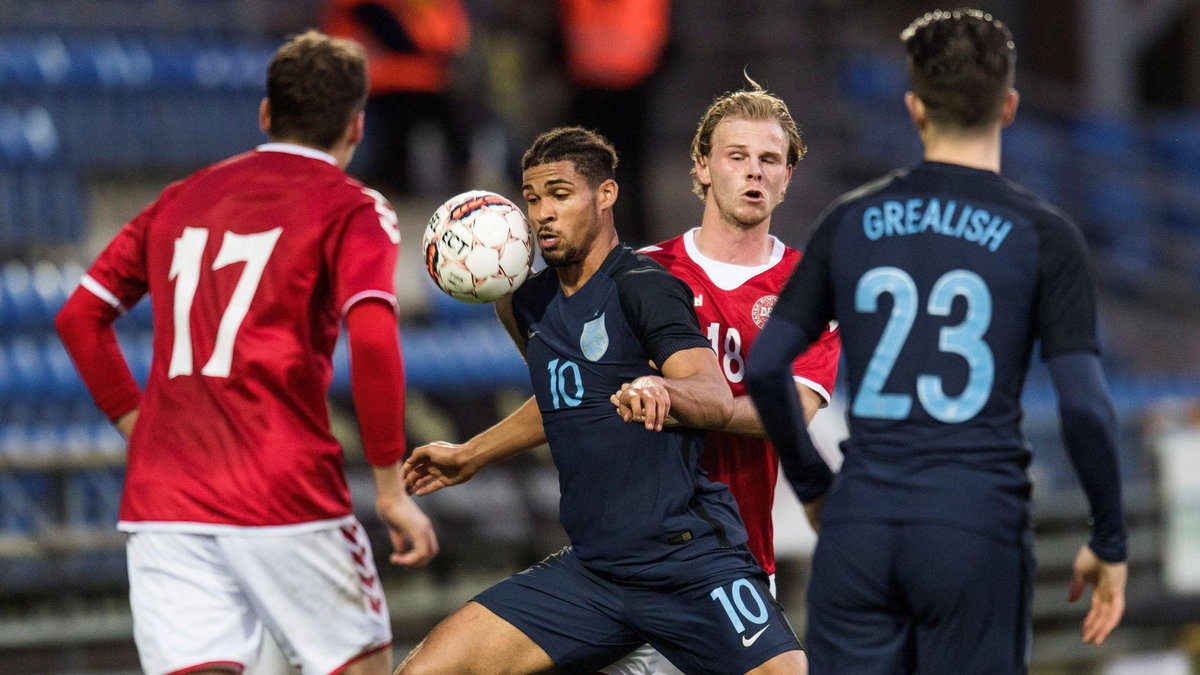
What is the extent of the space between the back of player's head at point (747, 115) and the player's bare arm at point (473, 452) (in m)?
0.84

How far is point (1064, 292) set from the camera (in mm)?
3092

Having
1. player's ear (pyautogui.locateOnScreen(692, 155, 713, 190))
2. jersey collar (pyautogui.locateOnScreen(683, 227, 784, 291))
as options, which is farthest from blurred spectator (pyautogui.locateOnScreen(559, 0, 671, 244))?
jersey collar (pyautogui.locateOnScreen(683, 227, 784, 291))

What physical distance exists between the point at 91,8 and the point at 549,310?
9471 millimetres

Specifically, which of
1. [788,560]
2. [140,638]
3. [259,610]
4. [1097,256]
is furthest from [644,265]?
[1097,256]

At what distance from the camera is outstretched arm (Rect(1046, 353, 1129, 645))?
304 centimetres

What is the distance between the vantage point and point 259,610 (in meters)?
3.94

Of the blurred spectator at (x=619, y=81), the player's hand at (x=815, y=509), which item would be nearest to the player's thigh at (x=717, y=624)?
the player's hand at (x=815, y=509)

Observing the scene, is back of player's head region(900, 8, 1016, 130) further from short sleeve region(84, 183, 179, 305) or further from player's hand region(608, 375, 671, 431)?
short sleeve region(84, 183, 179, 305)

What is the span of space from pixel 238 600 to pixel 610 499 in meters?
1.04

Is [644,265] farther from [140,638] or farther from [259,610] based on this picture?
[140,638]

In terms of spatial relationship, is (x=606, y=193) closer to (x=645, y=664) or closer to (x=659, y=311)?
(x=659, y=311)

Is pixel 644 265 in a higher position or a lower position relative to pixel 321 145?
lower

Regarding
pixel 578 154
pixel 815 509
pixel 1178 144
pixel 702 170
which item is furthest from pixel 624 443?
pixel 1178 144

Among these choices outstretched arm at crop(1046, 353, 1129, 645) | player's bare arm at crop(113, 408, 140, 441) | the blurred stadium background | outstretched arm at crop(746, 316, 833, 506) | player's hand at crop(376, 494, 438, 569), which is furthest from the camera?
the blurred stadium background
